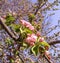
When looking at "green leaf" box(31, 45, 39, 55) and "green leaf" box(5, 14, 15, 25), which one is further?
"green leaf" box(5, 14, 15, 25)

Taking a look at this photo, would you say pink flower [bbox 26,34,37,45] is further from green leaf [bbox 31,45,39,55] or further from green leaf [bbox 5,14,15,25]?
green leaf [bbox 5,14,15,25]

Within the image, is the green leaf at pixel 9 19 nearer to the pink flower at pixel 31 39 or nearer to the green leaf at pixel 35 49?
the pink flower at pixel 31 39

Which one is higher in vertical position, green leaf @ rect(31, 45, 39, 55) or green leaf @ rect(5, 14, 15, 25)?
green leaf @ rect(5, 14, 15, 25)

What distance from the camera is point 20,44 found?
→ 300 cm

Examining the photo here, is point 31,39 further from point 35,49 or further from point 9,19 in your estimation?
point 9,19

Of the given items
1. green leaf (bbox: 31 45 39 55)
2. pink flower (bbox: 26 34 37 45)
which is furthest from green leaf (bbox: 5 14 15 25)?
green leaf (bbox: 31 45 39 55)

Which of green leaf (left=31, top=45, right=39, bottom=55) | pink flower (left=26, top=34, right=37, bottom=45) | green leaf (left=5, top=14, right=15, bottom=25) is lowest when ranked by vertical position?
green leaf (left=31, top=45, right=39, bottom=55)

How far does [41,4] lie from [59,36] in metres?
2.26

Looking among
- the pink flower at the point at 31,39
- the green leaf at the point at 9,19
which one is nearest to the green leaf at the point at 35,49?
the pink flower at the point at 31,39

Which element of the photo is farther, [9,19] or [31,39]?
[9,19]

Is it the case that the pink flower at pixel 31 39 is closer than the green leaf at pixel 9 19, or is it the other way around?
the pink flower at pixel 31 39

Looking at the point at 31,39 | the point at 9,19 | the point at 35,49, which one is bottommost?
the point at 35,49

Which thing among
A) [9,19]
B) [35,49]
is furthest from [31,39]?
[9,19]

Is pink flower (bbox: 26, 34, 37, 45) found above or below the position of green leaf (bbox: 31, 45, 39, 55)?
above
